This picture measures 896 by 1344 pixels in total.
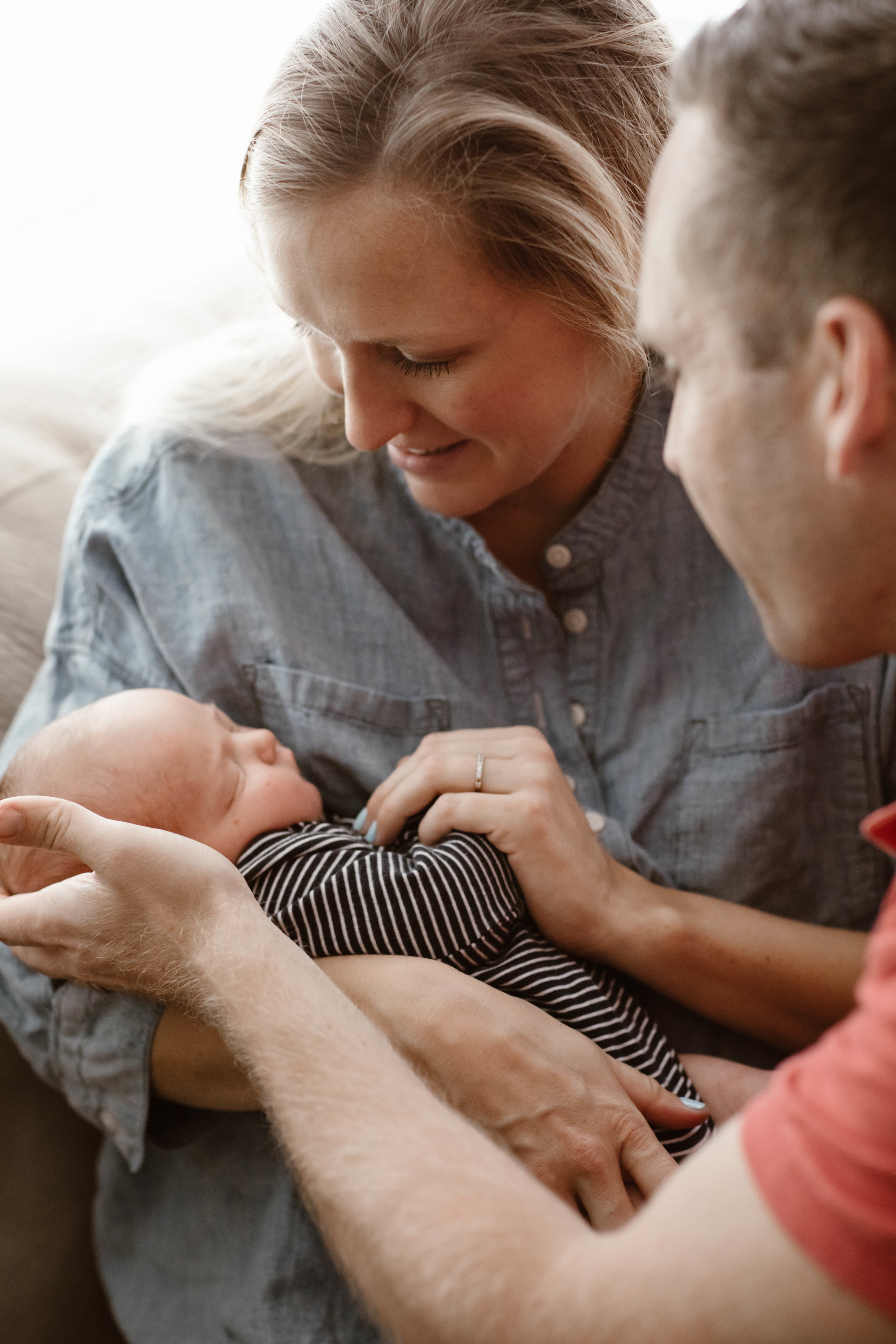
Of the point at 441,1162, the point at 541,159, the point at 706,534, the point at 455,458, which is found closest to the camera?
the point at 441,1162

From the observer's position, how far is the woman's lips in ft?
3.85

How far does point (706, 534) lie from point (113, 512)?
0.77 m

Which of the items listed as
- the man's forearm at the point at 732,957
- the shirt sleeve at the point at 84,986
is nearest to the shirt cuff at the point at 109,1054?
the shirt sleeve at the point at 84,986

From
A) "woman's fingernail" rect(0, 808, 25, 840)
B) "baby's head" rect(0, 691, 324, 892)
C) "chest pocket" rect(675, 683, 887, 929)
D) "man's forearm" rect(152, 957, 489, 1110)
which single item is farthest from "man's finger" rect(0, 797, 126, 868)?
"chest pocket" rect(675, 683, 887, 929)

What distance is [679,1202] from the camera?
1.88 ft

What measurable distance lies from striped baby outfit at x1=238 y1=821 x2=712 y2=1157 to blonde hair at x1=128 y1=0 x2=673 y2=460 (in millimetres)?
612

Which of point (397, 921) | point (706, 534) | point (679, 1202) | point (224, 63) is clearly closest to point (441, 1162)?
point (679, 1202)

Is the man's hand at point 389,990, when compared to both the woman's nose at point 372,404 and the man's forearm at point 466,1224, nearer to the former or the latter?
the man's forearm at point 466,1224

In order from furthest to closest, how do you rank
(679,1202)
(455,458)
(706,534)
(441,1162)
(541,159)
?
1. (706,534)
2. (455,458)
3. (541,159)
4. (441,1162)
5. (679,1202)

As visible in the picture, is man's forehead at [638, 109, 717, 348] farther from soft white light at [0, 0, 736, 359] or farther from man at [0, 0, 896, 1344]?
soft white light at [0, 0, 736, 359]

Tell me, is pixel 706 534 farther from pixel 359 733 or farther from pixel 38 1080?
pixel 38 1080

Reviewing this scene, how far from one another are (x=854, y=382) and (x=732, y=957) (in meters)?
0.77

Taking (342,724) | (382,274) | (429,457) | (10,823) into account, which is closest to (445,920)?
(342,724)

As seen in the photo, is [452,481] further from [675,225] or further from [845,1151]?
[845,1151]
